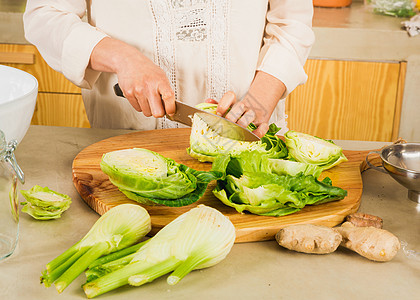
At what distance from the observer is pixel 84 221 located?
3.43 feet

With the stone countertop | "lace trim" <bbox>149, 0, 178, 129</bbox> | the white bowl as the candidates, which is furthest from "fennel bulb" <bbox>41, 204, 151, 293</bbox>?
"lace trim" <bbox>149, 0, 178, 129</bbox>

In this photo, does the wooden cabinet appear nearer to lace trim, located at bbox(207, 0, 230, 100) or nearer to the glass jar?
lace trim, located at bbox(207, 0, 230, 100)

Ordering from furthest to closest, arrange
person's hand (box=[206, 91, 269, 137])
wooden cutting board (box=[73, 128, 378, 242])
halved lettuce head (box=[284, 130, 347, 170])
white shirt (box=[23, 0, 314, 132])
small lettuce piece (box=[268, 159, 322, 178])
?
white shirt (box=[23, 0, 314, 132]), person's hand (box=[206, 91, 269, 137]), halved lettuce head (box=[284, 130, 347, 170]), small lettuce piece (box=[268, 159, 322, 178]), wooden cutting board (box=[73, 128, 378, 242])

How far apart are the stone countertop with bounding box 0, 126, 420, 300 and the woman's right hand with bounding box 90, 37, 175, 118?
12.7 inches

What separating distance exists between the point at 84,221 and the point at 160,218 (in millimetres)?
157

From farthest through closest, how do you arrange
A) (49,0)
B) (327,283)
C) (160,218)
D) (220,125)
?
(49,0) → (220,125) → (160,218) → (327,283)

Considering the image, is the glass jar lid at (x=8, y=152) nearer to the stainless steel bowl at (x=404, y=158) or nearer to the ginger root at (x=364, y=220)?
the ginger root at (x=364, y=220)

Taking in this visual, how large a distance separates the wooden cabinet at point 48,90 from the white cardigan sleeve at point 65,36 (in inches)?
48.3

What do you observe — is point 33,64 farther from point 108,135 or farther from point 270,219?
point 270,219

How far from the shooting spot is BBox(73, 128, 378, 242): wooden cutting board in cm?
101

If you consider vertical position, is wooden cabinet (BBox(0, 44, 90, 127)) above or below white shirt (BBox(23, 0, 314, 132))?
below

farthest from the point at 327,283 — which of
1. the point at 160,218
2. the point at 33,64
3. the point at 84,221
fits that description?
the point at 33,64

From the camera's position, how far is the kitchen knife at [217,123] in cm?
127

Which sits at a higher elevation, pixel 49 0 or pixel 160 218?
pixel 49 0
